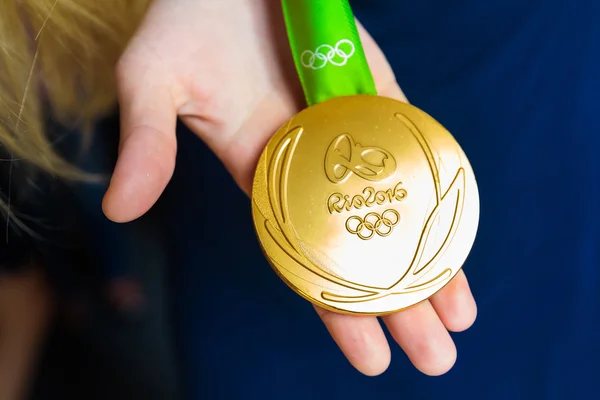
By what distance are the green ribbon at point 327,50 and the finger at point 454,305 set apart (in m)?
0.33

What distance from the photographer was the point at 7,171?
107 cm

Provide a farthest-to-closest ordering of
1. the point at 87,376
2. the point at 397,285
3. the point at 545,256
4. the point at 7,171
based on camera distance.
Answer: the point at 87,376 → the point at 7,171 → the point at 545,256 → the point at 397,285

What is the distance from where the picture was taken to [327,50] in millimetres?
848

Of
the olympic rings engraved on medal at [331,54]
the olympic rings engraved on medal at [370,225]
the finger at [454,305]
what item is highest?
the olympic rings engraved on medal at [331,54]

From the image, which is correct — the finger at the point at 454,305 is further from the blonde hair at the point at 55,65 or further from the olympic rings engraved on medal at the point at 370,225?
the blonde hair at the point at 55,65

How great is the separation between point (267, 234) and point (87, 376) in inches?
27.9

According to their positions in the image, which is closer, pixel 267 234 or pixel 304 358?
pixel 267 234

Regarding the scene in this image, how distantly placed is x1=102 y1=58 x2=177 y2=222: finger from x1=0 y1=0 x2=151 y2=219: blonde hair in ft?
0.62

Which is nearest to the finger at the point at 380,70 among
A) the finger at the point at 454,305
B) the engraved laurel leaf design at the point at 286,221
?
the engraved laurel leaf design at the point at 286,221

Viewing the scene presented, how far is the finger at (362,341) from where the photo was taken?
0.73 meters

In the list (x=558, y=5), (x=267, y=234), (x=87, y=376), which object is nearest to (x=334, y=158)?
(x=267, y=234)

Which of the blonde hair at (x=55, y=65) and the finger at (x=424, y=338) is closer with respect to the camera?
the finger at (x=424, y=338)

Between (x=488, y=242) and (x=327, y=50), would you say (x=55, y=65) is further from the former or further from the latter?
(x=488, y=242)

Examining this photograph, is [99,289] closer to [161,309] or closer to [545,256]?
[161,309]
